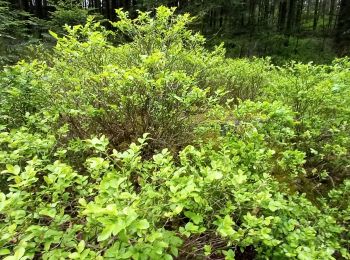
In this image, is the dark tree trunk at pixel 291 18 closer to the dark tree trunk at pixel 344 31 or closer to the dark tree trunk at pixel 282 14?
the dark tree trunk at pixel 282 14

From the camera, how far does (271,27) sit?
63.2 feet

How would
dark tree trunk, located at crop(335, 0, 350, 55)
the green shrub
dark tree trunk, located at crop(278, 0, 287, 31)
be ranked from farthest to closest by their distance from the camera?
dark tree trunk, located at crop(278, 0, 287, 31), dark tree trunk, located at crop(335, 0, 350, 55), the green shrub

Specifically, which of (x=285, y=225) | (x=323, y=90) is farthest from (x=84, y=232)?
(x=323, y=90)

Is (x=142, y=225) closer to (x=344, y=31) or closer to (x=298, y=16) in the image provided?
(x=344, y=31)

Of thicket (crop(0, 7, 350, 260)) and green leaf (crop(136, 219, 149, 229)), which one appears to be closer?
green leaf (crop(136, 219, 149, 229))

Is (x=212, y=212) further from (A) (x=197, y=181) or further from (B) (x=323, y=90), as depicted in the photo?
(B) (x=323, y=90)

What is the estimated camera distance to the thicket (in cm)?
155

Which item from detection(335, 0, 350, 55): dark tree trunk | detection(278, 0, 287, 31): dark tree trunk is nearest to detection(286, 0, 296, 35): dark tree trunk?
detection(278, 0, 287, 31): dark tree trunk

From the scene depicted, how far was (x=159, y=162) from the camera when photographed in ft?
6.01

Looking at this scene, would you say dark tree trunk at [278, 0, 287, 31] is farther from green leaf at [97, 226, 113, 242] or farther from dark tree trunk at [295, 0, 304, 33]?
green leaf at [97, 226, 113, 242]

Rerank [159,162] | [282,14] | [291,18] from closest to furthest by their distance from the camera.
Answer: [159,162] → [291,18] → [282,14]

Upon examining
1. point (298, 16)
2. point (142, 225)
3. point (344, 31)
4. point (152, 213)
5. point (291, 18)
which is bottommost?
point (152, 213)

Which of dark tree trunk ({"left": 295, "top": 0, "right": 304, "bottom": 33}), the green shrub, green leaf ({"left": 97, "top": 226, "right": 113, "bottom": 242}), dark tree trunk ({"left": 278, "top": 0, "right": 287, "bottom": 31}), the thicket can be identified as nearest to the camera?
green leaf ({"left": 97, "top": 226, "right": 113, "bottom": 242})

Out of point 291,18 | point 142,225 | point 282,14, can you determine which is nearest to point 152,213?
point 142,225
